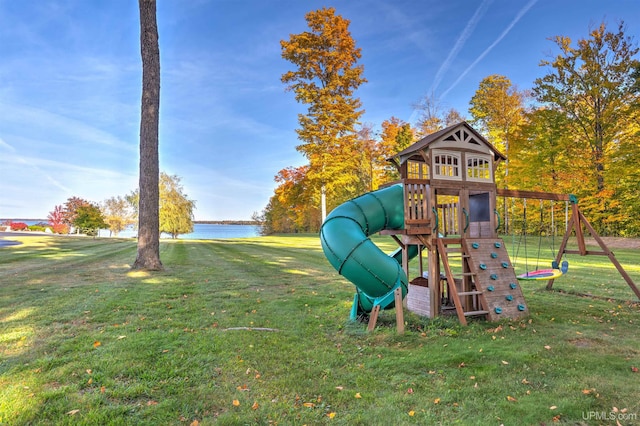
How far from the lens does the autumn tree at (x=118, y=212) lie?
52219 millimetres

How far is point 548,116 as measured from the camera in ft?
76.2

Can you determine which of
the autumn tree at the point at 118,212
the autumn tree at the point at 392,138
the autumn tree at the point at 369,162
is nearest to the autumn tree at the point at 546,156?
the autumn tree at the point at 392,138

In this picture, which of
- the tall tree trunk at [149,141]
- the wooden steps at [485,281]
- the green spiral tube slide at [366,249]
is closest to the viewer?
the green spiral tube slide at [366,249]

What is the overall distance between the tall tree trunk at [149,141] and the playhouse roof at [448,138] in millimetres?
8628

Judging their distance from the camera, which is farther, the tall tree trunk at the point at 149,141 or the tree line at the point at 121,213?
the tree line at the point at 121,213

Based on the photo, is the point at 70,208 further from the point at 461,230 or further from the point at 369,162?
the point at 461,230

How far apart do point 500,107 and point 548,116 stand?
18.8ft

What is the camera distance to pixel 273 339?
210 inches

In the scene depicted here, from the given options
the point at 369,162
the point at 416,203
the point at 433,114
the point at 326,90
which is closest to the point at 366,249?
the point at 416,203

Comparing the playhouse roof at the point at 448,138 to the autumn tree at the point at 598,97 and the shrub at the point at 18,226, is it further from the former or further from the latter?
the shrub at the point at 18,226

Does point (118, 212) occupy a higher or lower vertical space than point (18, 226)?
higher

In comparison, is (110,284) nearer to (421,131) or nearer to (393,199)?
(393,199)

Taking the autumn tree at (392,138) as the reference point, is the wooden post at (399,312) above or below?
below

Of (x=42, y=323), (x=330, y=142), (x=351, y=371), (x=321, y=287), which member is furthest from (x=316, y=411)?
(x=330, y=142)
